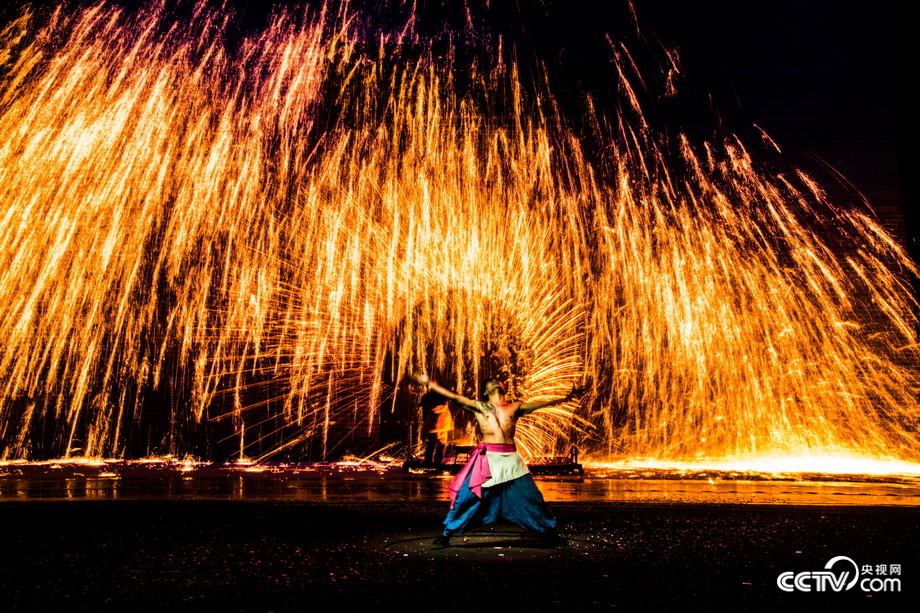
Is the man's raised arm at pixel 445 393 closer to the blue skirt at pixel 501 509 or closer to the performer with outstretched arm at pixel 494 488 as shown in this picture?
the performer with outstretched arm at pixel 494 488

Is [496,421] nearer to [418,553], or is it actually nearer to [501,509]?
[501,509]

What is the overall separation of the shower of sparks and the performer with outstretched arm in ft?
29.5

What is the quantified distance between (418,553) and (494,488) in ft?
2.39

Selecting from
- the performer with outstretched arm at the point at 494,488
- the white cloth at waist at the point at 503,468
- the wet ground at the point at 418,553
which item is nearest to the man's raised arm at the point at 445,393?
the performer with outstretched arm at the point at 494,488

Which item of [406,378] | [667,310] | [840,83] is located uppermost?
[840,83]

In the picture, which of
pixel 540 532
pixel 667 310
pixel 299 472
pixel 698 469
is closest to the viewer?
pixel 540 532

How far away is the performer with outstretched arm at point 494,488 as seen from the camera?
A: 5.72m

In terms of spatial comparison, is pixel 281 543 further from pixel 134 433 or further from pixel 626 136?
pixel 626 136

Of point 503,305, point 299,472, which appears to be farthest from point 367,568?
point 503,305

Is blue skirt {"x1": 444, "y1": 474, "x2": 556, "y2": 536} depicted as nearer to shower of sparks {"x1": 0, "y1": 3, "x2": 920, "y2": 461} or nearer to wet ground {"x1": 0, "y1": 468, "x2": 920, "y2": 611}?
wet ground {"x1": 0, "y1": 468, "x2": 920, "y2": 611}

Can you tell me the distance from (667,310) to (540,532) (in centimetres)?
1102

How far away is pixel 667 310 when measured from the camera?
16.0m

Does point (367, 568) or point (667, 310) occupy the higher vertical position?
point (667, 310)

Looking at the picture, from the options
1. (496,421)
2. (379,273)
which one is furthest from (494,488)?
(379,273)
